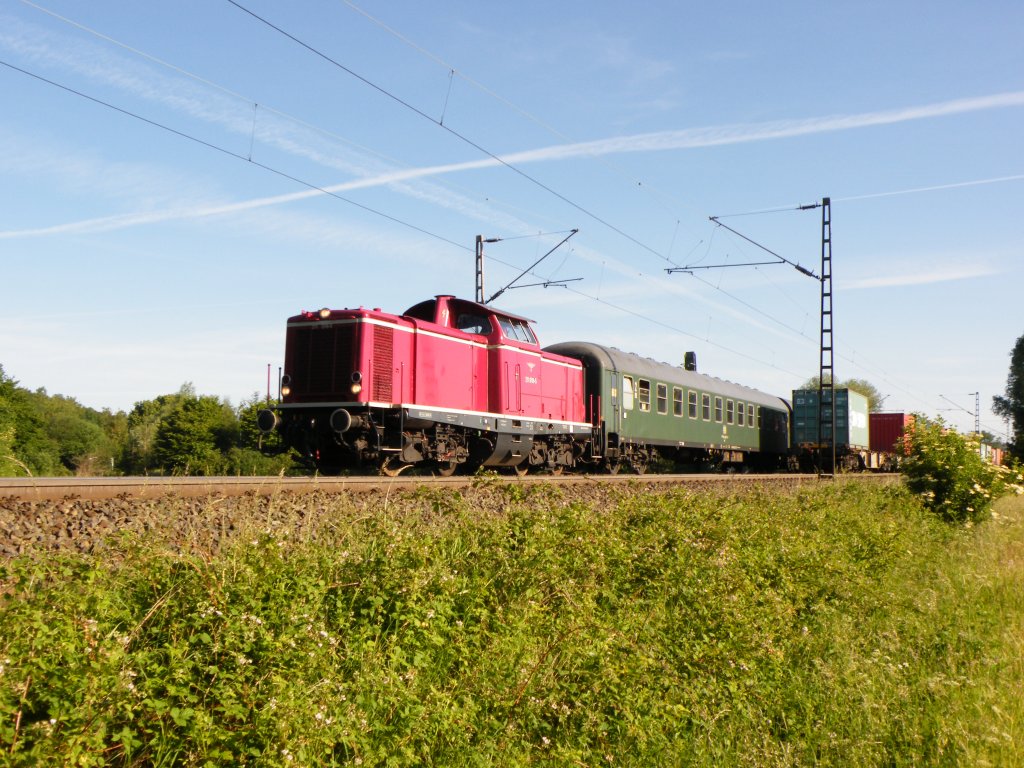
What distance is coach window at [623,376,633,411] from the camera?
23.9m

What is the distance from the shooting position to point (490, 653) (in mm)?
6664

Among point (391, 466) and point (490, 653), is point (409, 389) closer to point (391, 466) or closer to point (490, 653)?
point (391, 466)

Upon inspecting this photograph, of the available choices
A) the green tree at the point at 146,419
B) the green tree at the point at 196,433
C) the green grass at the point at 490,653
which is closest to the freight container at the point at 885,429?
→ the green grass at the point at 490,653

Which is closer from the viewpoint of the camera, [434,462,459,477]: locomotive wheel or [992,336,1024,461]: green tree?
[434,462,459,477]: locomotive wheel

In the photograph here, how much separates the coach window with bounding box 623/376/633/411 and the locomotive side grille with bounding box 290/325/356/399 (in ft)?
34.6

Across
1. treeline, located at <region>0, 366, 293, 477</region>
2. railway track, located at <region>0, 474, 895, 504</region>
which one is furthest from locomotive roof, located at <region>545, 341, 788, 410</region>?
treeline, located at <region>0, 366, 293, 477</region>

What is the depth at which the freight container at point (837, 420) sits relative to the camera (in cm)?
3609

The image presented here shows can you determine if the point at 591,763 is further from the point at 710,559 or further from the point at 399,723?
the point at 710,559

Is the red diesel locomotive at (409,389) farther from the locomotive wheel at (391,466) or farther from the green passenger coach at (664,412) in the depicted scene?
the green passenger coach at (664,412)

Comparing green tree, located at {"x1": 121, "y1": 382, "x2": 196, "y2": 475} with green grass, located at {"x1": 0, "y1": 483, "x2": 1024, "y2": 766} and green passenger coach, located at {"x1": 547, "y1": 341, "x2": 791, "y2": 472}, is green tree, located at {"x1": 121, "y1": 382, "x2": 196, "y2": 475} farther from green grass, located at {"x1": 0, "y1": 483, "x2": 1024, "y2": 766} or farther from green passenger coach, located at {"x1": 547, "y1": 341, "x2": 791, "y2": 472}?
green grass, located at {"x1": 0, "y1": 483, "x2": 1024, "y2": 766}

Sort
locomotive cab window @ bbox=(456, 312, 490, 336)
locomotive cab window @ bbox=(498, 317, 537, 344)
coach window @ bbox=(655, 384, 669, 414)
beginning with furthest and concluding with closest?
coach window @ bbox=(655, 384, 669, 414)
locomotive cab window @ bbox=(498, 317, 537, 344)
locomotive cab window @ bbox=(456, 312, 490, 336)

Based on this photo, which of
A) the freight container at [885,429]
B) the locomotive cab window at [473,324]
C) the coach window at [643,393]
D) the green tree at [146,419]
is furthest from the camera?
the green tree at [146,419]

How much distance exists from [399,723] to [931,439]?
725 inches

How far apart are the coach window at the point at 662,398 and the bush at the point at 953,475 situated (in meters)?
7.16
